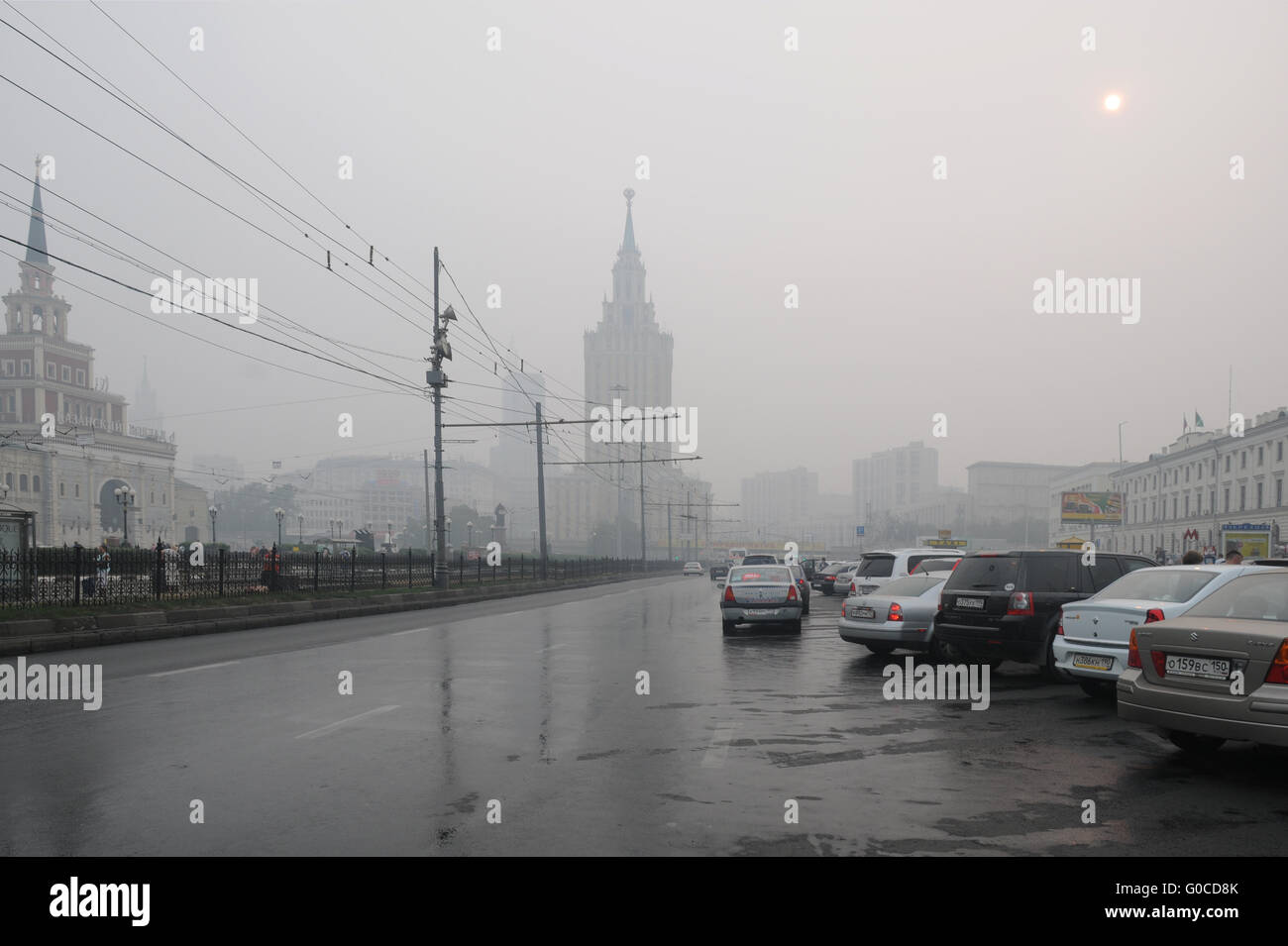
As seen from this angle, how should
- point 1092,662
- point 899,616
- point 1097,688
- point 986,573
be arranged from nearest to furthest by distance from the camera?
point 1092,662 < point 1097,688 < point 986,573 < point 899,616

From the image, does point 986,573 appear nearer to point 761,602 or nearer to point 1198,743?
point 1198,743

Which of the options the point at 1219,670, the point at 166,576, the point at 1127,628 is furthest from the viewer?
the point at 166,576

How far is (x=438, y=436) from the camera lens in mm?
32531

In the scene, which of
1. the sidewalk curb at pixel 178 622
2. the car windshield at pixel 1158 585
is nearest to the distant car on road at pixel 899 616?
the car windshield at pixel 1158 585

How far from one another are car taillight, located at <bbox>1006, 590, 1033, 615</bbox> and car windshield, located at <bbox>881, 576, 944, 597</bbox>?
102 inches

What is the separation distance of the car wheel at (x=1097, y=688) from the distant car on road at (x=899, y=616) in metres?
2.84

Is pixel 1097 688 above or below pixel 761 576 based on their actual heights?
below

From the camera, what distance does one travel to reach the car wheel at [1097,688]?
10539mm

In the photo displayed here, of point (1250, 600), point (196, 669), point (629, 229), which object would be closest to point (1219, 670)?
point (1250, 600)

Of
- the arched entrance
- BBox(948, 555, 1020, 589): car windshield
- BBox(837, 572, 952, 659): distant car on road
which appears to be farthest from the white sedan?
the arched entrance

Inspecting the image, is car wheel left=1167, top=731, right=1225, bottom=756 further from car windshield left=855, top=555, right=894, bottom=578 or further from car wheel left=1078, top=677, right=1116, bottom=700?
car windshield left=855, top=555, right=894, bottom=578

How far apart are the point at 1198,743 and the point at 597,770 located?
4.86 metres

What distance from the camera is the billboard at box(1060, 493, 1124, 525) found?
3413 inches
